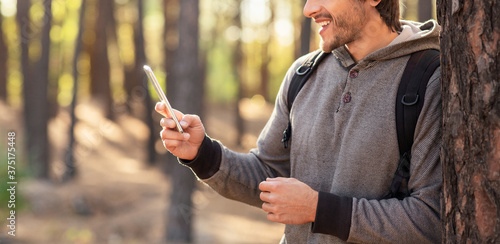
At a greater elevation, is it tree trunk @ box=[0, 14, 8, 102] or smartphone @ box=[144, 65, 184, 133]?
smartphone @ box=[144, 65, 184, 133]

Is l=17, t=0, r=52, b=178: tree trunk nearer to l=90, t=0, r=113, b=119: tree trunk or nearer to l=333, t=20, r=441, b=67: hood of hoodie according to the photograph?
l=90, t=0, r=113, b=119: tree trunk

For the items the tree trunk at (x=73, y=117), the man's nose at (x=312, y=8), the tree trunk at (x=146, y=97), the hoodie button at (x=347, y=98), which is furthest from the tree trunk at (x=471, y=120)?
the tree trunk at (x=146, y=97)

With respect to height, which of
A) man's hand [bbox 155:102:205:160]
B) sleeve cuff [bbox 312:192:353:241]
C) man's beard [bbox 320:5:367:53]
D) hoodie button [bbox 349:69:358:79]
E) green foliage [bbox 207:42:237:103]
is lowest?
green foliage [bbox 207:42:237:103]

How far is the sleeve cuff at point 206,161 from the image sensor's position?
7.77 ft

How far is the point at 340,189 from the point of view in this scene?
84.1 inches

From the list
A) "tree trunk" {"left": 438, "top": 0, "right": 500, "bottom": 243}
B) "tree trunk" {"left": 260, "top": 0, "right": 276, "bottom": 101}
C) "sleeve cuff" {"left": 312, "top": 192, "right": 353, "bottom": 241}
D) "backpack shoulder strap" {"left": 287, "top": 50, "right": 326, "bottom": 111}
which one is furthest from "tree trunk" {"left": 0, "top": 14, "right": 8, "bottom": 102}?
"tree trunk" {"left": 438, "top": 0, "right": 500, "bottom": 243}

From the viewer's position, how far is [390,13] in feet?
7.52

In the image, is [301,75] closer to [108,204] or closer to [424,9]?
[424,9]

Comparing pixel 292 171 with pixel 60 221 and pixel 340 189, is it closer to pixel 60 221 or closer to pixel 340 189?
pixel 340 189

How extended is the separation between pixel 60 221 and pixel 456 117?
40.7ft

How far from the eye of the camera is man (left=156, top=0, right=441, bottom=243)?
6.50ft

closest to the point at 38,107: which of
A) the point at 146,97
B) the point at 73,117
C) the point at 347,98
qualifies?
the point at 73,117

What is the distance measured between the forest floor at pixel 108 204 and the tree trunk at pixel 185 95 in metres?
0.69

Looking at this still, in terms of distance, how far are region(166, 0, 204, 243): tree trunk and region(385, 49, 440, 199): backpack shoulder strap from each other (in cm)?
806
